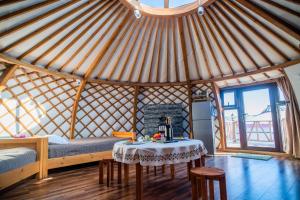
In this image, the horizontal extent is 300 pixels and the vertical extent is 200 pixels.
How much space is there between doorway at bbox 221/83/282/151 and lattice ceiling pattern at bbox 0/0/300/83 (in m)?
0.63

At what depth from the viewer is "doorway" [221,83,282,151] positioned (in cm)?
428

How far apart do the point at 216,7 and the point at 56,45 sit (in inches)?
110

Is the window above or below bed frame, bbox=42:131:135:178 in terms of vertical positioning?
above

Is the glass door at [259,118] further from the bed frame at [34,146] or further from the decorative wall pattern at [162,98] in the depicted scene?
the bed frame at [34,146]

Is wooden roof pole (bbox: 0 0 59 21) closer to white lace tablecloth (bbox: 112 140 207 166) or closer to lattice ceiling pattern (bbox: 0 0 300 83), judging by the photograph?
lattice ceiling pattern (bbox: 0 0 300 83)

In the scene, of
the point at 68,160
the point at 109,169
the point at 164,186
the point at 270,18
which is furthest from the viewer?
the point at 68,160

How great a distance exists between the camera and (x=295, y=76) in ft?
11.4

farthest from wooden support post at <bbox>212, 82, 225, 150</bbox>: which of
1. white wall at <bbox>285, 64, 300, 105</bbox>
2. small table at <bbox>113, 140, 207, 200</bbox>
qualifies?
small table at <bbox>113, 140, 207, 200</bbox>

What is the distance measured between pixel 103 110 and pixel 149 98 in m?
1.43

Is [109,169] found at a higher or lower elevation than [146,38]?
lower

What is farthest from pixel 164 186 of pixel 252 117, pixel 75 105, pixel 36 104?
pixel 252 117

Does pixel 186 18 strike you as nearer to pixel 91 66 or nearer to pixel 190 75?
pixel 190 75

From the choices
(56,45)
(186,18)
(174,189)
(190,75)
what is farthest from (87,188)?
(190,75)

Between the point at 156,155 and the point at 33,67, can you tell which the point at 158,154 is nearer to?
Result: the point at 156,155
